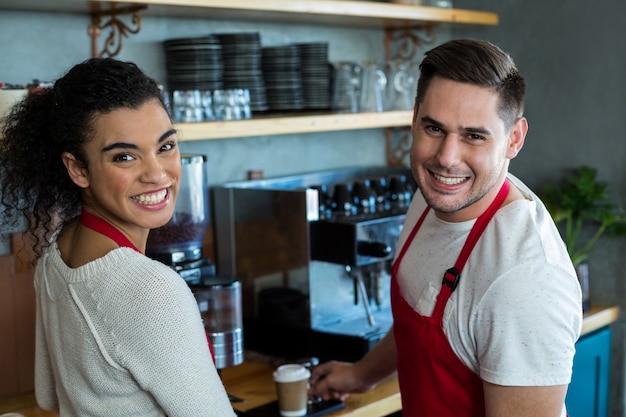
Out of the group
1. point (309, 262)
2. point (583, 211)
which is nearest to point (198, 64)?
point (309, 262)

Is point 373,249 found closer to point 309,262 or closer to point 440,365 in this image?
point 309,262

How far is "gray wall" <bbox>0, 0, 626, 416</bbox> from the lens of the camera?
9.96ft

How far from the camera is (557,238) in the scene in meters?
1.54

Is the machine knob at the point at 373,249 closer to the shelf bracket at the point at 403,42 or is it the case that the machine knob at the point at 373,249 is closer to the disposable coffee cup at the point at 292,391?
the disposable coffee cup at the point at 292,391

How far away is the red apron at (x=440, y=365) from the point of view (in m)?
1.58

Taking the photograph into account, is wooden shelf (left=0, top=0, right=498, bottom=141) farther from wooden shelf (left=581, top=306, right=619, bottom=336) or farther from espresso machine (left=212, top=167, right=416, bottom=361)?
wooden shelf (left=581, top=306, right=619, bottom=336)

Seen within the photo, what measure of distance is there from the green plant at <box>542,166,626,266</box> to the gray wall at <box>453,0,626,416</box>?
47mm

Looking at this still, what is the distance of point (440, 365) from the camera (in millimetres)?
1608

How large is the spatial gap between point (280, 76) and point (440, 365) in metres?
1.43

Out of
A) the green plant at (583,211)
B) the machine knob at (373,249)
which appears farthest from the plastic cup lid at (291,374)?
the green plant at (583,211)

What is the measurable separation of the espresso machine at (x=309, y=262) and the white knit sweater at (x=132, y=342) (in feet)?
3.80

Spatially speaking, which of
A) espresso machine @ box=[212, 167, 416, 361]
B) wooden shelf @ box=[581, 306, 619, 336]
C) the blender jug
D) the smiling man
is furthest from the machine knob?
wooden shelf @ box=[581, 306, 619, 336]

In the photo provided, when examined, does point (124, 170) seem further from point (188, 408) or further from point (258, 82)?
point (258, 82)

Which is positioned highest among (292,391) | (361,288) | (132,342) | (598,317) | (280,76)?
(280,76)
